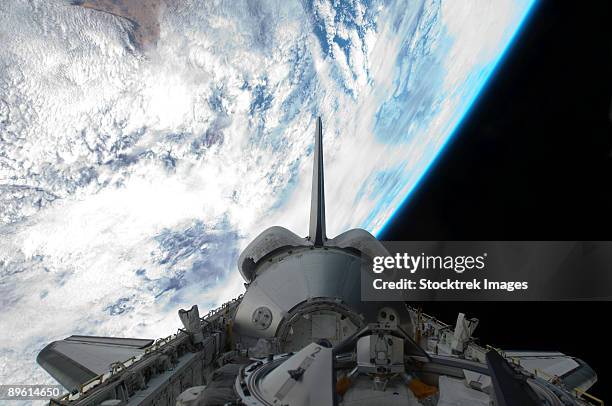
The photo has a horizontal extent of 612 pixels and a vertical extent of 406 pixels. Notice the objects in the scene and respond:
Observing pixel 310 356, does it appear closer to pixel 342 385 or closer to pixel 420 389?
pixel 342 385

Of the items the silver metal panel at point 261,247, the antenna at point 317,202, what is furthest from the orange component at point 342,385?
the antenna at point 317,202

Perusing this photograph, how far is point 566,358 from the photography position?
30.7ft

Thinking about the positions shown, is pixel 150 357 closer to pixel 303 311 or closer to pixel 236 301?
pixel 303 311

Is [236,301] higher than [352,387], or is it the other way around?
[236,301]

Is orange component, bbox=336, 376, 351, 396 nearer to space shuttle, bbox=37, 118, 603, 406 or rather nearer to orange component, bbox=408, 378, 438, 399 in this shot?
space shuttle, bbox=37, 118, 603, 406

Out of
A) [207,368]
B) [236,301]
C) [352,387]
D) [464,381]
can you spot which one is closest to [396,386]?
[352,387]

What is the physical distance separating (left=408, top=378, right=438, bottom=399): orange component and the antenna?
335 inches

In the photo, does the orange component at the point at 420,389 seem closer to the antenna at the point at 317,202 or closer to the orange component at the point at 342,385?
the orange component at the point at 342,385

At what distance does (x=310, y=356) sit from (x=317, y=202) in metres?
10.9

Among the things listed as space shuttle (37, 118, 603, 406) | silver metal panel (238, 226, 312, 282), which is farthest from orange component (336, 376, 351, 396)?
silver metal panel (238, 226, 312, 282)

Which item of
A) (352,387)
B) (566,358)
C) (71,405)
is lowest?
(71,405)

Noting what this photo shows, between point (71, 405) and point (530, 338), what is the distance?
18.7m

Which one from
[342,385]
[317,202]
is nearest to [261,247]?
[317,202]

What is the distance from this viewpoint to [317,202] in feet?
47.9
